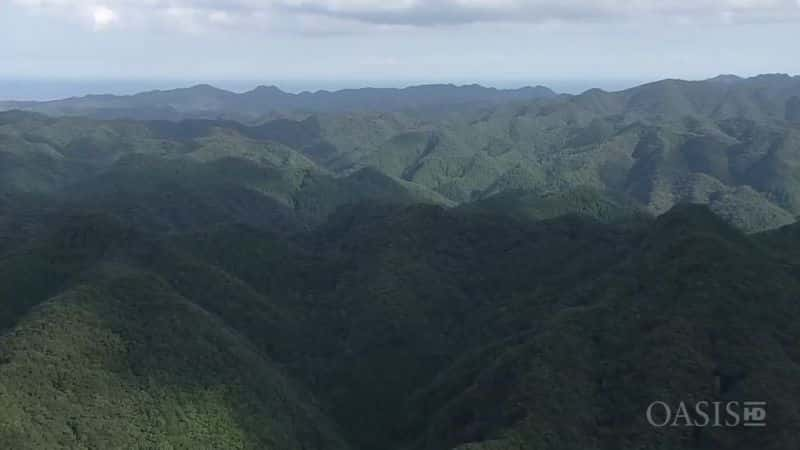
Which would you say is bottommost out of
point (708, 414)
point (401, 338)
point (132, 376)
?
point (401, 338)

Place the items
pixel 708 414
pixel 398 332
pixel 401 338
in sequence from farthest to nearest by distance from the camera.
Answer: pixel 398 332 → pixel 401 338 → pixel 708 414

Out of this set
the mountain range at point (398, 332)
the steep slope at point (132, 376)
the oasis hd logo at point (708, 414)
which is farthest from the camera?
the mountain range at point (398, 332)

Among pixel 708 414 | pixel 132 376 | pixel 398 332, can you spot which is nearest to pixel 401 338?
pixel 398 332

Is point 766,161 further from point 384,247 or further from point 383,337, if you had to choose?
point 383,337

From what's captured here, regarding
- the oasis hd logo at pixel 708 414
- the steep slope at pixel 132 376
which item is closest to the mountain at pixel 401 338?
the steep slope at pixel 132 376

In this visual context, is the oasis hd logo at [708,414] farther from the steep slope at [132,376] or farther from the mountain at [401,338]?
the steep slope at [132,376]

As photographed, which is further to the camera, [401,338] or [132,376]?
[401,338]

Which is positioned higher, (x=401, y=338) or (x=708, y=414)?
(x=708, y=414)

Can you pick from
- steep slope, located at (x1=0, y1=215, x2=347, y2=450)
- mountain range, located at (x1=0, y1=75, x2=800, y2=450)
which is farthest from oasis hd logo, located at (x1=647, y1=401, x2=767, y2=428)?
steep slope, located at (x1=0, y1=215, x2=347, y2=450)

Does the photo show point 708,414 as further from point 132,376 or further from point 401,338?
point 132,376

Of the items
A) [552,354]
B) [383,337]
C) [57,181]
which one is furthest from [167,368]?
[57,181]
